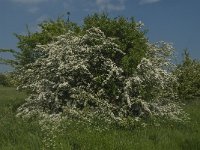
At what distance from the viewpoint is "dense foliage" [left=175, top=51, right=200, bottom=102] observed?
24.0 metres

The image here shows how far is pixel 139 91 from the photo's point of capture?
1652 centimetres

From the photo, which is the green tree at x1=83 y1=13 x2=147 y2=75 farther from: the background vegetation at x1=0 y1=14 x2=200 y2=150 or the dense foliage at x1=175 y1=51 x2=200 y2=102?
the dense foliage at x1=175 y1=51 x2=200 y2=102

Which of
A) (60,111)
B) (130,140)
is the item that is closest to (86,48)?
(60,111)

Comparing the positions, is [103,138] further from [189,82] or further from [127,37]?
[189,82]

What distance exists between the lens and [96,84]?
1669 cm

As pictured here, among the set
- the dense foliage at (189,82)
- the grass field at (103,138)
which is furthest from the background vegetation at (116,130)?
the dense foliage at (189,82)

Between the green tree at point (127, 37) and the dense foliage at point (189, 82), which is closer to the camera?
the green tree at point (127, 37)

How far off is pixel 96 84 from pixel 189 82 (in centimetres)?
884

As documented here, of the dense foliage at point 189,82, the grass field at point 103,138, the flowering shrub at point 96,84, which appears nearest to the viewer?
the grass field at point 103,138

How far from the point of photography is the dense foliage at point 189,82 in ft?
78.9

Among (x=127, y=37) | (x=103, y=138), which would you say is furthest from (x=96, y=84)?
(x=103, y=138)

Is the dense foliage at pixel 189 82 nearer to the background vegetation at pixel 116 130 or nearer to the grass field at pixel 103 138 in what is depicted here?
the background vegetation at pixel 116 130

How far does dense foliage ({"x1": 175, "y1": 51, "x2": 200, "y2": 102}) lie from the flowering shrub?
607cm

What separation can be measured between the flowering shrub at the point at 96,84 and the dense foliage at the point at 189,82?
6065 millimetres
